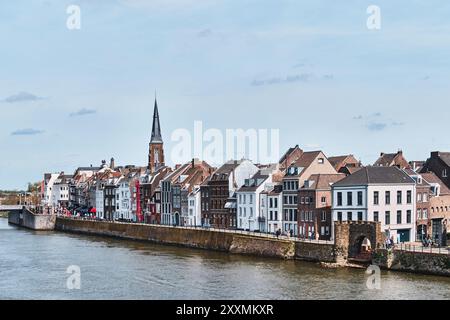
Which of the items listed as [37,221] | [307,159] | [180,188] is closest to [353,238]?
[307,159]

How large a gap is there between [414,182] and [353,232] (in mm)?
12634

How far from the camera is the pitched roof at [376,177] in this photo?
68.0m

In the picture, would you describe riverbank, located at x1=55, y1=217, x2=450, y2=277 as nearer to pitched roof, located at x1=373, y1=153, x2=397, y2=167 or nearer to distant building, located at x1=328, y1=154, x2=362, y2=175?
distant building, located at x1=328, y1=154, x2=362, y2=175

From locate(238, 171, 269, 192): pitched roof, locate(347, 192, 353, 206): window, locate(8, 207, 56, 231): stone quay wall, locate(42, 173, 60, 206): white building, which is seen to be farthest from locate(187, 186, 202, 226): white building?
locate(42, 173, 60, 206): white building

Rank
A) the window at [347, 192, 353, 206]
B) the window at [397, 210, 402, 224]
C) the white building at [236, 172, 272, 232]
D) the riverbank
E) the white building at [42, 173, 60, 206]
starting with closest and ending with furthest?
the riverbank
the window at [347, 192, 353, 206]
the window at [397, 210, 402, 224]
the white building at [236, 172, 272, 232]
the white building at [42, 173, 60, 206]

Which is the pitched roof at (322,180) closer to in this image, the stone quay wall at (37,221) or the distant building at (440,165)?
the distant building at (440,165)

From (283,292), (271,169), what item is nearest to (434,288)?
(283,292)

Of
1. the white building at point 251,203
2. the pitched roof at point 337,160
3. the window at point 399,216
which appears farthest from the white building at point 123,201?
the window at point 399,216

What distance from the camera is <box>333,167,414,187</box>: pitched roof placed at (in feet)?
223

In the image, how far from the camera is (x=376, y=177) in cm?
6838

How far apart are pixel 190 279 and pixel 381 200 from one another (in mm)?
22417

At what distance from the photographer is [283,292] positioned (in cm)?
4697

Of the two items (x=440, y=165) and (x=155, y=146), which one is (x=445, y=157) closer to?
(x=440, y=165)

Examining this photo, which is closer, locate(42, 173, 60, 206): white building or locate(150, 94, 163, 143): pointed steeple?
locate(150, 94, 163, 143): pointed steeple
